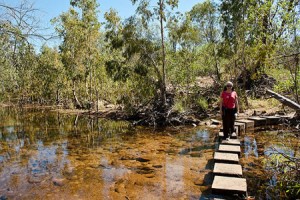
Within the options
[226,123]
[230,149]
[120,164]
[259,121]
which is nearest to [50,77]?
[259,121]

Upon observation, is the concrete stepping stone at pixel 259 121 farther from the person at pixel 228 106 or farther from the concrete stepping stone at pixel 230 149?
the concrete stepping stone at pixel 230 149

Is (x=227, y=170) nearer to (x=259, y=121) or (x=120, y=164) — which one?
(x=120, y=164)

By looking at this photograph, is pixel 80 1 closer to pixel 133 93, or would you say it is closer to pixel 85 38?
pixel 85 38

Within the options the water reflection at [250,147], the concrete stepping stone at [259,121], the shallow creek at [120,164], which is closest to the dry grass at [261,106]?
the concrete stepping stone at [259,121]

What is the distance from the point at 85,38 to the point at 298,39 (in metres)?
18.7

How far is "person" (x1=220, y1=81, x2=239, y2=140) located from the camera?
937 cm

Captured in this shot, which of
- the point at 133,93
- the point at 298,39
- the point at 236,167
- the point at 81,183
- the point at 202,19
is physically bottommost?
the point at 81,183

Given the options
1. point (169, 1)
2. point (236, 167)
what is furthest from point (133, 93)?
Answer: point (236, 167)

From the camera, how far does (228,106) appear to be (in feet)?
31.0

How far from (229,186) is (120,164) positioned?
434cm

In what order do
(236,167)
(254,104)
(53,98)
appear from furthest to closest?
(53,98), (254,104), (236,167)

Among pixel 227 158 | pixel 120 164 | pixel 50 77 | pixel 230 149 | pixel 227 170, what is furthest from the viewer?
pixel 50 77

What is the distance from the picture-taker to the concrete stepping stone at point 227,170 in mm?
6539

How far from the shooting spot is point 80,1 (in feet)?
80.8
